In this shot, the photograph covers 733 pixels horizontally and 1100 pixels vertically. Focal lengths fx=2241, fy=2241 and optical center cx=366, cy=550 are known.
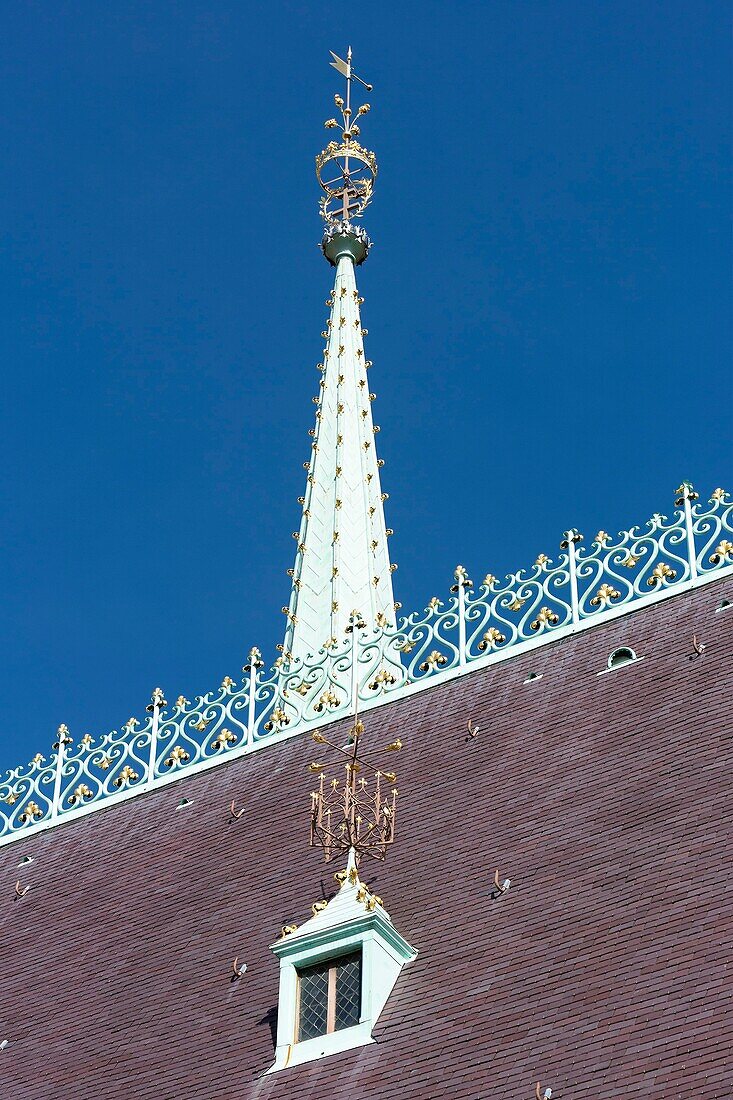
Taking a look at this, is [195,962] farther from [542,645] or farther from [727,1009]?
[727,1009]

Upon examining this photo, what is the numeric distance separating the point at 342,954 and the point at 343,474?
53.5 ft

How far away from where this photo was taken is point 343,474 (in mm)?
35438

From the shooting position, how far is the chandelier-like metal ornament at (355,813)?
821 inches

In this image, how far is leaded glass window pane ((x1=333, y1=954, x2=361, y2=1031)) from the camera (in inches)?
769

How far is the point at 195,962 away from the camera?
21875 millimetres

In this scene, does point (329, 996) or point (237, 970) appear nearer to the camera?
point (329, 996)

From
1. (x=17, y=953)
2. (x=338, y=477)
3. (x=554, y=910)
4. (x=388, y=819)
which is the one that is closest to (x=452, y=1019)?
(x=554, y=910)

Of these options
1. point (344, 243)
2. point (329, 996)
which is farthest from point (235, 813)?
point (344, 243)

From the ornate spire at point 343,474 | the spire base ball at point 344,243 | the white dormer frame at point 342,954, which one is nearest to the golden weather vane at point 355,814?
the white dormer frame at point 342,954

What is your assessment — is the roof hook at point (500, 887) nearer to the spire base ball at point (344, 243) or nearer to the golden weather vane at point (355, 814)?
the golden weather vane at point (355, 814)

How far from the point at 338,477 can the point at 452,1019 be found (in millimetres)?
17476

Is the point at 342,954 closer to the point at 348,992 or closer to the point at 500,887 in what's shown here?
the point at 348,992

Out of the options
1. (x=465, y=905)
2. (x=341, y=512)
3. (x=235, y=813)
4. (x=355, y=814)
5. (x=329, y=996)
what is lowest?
(x=329, y=996)

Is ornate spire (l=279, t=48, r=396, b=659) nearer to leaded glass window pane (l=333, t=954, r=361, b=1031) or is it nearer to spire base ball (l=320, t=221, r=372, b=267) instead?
spire base ball (l=320, t=221, r=372, b=267)
